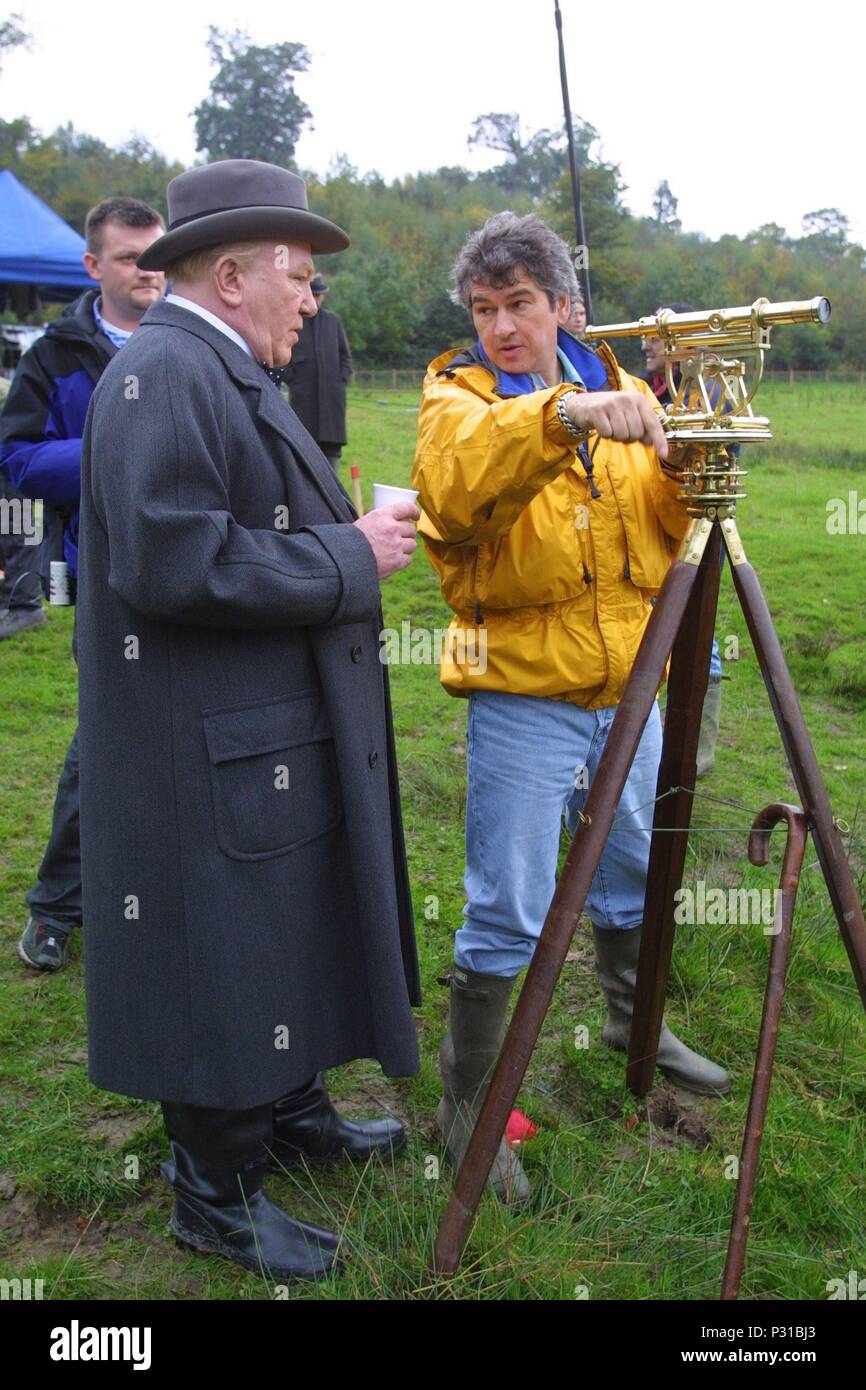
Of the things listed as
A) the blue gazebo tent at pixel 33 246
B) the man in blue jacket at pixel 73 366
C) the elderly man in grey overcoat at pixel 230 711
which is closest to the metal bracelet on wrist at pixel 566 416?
the elderly man in grey overcoat at pixel 230 711

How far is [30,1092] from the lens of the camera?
3.05 meters

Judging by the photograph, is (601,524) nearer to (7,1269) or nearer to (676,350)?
(676,350)

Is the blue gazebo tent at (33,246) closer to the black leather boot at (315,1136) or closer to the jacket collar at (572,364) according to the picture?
the jacket collar at (572,364)

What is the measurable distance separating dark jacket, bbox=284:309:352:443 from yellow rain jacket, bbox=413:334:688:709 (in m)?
5.96

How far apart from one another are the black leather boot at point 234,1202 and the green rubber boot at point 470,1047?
1.39ft

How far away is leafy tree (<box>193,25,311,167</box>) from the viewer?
7088 cm

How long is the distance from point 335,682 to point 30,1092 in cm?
161

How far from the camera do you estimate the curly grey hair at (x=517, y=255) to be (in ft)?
8.25

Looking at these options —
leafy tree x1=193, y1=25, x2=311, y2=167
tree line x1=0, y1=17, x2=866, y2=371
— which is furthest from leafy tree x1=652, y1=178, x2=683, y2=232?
leafy tree x1=193, y1=25, x2=311, y2=167

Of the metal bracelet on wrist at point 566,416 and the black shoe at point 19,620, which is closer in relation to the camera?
the metal bracelet on wrist at point 566,416

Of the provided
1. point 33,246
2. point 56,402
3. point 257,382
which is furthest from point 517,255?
point 33,246

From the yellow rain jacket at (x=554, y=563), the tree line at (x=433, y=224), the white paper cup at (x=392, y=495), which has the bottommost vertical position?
the yellow rain jacket at (x=554, y=563)

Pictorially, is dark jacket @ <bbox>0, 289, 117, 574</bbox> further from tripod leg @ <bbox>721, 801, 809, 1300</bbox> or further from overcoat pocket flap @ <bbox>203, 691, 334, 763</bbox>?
tripod leg @ <bbox>721, 801, 809, 1300</bbox>

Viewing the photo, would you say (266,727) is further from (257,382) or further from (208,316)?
(208,316)
